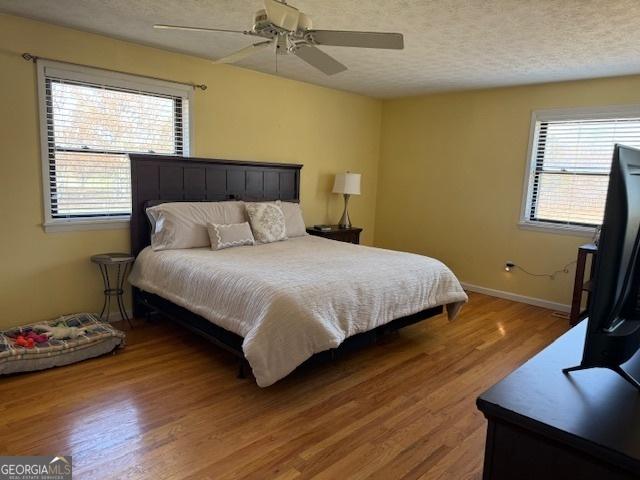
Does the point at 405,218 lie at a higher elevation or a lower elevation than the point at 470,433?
higher

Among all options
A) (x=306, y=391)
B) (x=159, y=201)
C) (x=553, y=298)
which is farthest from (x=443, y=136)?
(x=306, y=391)

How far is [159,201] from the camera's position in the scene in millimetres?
3867

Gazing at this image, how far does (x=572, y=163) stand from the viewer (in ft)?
14.6

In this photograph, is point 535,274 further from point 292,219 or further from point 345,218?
point 292,219

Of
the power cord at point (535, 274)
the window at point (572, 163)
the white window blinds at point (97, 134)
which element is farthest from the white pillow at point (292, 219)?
the window at point (572, 163)

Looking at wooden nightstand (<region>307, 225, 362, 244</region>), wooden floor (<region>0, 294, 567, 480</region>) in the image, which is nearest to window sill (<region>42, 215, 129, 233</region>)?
wooden floor (<region>0, 294, 567, 480</region>)

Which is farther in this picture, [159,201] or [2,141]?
[159,201]

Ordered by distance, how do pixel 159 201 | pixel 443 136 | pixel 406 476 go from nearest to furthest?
1. pixel 406 476
2. pixel 159 201
3. pixel 443 136

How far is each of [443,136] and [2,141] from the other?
177 inches

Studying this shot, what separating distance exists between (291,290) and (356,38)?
4.75ft

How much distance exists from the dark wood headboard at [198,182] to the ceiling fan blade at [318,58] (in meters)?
1.83

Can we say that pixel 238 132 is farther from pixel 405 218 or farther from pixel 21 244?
pixel 405 218

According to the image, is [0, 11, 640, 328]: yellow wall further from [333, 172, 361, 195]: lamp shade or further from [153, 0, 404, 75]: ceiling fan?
[153, 0, 404, 75]: ceiling fan

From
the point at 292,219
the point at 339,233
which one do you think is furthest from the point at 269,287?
the point at 339,233
